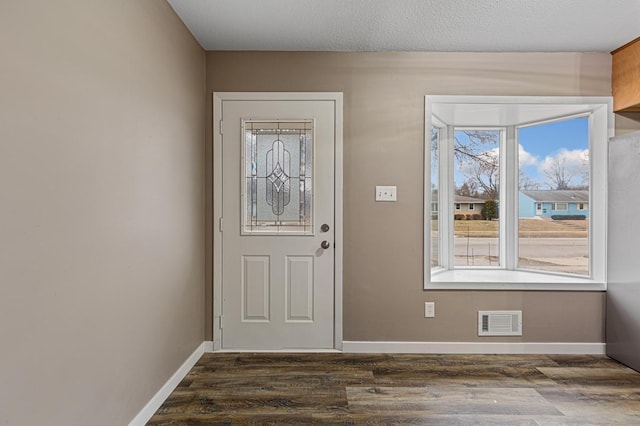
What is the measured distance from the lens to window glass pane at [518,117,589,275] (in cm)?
367

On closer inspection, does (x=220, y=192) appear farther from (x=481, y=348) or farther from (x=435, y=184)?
(x=481, y=348)

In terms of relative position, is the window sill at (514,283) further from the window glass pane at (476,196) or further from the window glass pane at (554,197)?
the window glass pane at (476,196)

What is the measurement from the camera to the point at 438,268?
3.79 metres

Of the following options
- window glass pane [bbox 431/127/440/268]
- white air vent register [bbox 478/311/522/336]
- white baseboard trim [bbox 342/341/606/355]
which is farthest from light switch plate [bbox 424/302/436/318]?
window glass pane [bbox 431/127/440/268]

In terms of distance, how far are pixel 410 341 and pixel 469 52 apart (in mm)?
2312

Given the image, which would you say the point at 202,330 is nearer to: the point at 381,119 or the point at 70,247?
the point at 70,247

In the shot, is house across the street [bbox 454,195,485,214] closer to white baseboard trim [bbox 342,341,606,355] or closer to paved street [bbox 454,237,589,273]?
paved street [bbox 454,237,589,273]

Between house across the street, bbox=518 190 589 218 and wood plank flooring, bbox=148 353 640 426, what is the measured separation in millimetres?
1310

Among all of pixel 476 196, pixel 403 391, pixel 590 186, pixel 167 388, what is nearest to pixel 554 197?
pixel 590 186

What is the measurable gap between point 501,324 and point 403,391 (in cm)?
114

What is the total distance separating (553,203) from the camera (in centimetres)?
380

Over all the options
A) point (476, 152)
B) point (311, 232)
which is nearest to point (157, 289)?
point (311, 232)

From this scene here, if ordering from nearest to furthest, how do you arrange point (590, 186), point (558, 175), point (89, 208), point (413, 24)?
1. point (89, 208)
2. point (413, 24)
3. point (590, 186)
4. point (558, 175)

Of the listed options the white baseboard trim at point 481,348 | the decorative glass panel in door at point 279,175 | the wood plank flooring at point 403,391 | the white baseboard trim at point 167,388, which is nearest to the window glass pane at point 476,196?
the white baseboard trim at point 481,348
